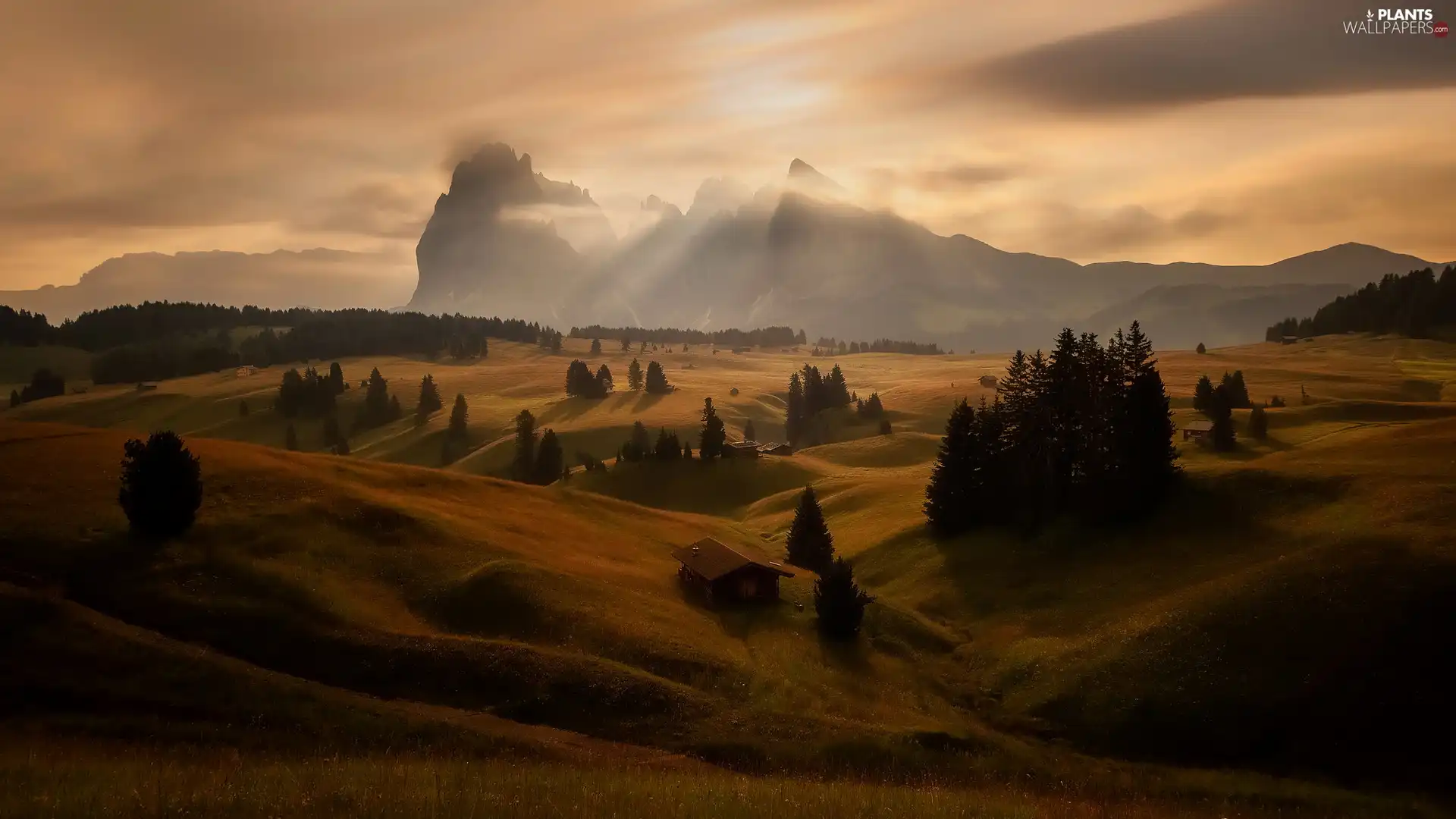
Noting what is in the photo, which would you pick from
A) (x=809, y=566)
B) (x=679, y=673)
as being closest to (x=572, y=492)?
(x=809, y=566)

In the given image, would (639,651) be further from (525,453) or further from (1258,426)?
(525,453)

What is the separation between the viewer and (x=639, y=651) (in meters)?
43.6

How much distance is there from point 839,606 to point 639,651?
1508cm

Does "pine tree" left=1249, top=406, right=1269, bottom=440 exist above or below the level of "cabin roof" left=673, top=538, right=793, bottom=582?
above

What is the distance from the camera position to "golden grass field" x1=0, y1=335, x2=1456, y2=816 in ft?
82.3

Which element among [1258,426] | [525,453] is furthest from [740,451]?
[1258,426]

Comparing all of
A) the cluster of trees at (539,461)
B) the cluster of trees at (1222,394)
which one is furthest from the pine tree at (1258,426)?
the cluster of trees at (539,461)

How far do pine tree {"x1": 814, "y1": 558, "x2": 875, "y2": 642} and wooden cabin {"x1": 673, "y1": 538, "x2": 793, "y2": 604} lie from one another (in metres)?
7.08

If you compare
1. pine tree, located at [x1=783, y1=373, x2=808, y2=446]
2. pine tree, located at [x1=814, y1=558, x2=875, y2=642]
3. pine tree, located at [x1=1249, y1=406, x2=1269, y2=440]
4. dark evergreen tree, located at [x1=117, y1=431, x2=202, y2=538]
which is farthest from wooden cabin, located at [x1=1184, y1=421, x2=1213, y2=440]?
pine tree, located at [x1=783, y1=373, x2=808, y2=446]

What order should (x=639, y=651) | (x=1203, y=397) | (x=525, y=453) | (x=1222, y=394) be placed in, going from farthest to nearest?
(x=525, y=453) → (x=1203, y=397) → (x=1222, y=394) → (x=639, y=651)

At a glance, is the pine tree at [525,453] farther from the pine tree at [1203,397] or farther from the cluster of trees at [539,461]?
the pine tree at [1203,397]

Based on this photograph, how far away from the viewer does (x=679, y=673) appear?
138ft

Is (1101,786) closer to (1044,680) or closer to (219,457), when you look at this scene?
(1044,680)

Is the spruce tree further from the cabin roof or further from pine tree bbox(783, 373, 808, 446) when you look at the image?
pine tree bbox(783, 373, 808, 446)
